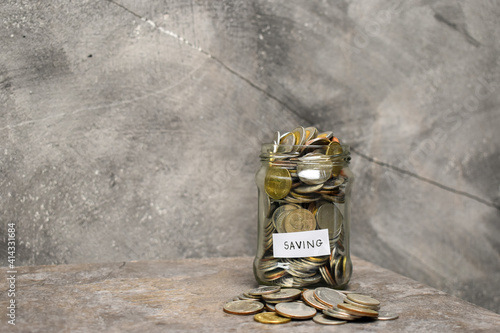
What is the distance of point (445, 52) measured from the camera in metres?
1.58

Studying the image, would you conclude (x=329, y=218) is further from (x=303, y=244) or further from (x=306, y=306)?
(x=306, y=306)

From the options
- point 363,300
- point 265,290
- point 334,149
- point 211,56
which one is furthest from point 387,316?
point 211,56

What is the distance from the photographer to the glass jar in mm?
996

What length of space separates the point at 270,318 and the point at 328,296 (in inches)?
5.6

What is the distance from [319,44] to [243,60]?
268mm

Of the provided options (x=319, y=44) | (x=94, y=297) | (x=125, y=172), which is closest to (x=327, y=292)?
(x=94, y=297)

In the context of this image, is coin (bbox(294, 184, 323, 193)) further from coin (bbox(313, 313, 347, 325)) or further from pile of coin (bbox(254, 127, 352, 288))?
coin (bbox(313, 313, 347, 325))

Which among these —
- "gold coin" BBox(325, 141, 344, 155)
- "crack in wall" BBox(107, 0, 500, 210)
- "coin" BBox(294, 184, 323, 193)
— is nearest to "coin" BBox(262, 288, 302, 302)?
"coin" BBox(294, 184, 323, 193)

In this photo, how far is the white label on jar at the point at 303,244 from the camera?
986 mm

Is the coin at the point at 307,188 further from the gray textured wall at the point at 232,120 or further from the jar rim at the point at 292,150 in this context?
the gray textured wall at the point at 232,120

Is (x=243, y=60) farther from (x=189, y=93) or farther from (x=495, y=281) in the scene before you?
(x=495, y=281)

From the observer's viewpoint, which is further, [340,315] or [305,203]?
[305,203]

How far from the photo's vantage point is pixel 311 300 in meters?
0.92

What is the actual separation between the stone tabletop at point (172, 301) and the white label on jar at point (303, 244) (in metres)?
0.16
